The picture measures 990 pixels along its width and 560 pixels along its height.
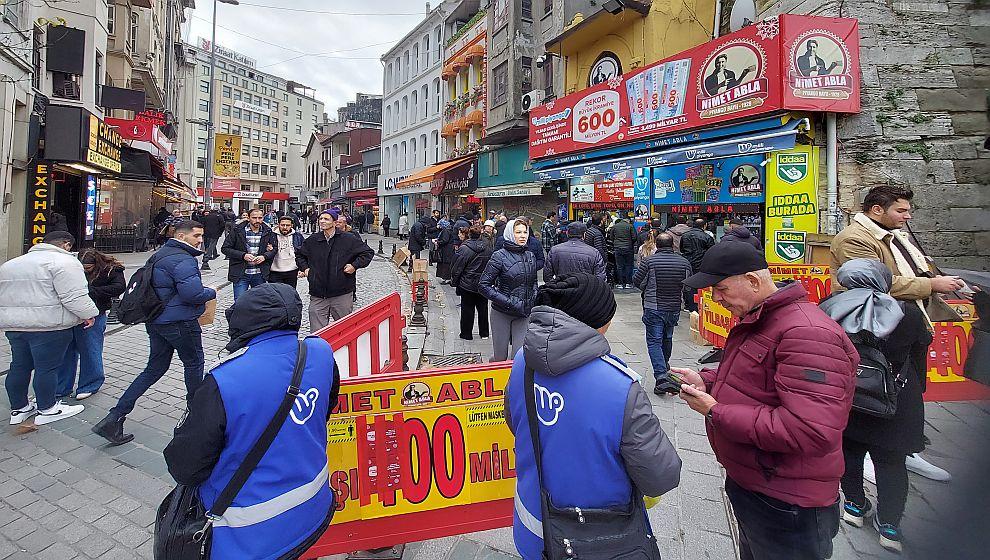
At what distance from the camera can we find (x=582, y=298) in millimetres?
2035

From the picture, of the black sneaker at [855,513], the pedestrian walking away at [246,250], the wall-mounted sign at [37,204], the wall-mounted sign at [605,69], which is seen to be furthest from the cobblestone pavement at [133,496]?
the wall-mounted sign at [605,69]

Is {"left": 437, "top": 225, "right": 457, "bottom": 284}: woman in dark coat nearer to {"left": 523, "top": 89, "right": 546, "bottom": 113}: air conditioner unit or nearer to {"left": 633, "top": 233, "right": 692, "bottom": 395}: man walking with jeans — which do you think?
{"left": 633, "top": 233, "right": 692, "bottom": 395}: man walking with jeans

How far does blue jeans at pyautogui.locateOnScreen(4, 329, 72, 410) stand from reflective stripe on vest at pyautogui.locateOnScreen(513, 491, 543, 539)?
4756 millimetres

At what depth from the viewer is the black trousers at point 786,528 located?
2.06 metres

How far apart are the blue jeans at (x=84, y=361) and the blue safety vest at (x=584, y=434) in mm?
5461

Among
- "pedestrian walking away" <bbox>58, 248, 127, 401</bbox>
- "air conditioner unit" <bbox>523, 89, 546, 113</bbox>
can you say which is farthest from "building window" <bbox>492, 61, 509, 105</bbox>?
"pedestrian walking away" <bbox>58, 248, 127, 401</bbox>

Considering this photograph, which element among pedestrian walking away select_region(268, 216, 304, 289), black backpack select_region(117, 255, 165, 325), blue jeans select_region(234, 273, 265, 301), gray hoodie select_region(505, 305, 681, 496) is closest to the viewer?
gray hoodie select_region(505, 305, 681, 496)

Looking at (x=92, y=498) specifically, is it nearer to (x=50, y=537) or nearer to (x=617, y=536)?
(x=50, y=537)

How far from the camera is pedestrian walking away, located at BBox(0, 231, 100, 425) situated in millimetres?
4379

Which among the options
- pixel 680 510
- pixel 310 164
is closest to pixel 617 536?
pixel 680 510

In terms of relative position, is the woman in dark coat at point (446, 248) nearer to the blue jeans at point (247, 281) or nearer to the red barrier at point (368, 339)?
the blue jeans at point (247, 281)

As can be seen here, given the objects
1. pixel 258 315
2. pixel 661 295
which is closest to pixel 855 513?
pixel 661 295

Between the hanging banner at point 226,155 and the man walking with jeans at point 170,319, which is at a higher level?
the hanging banner at point 226,155

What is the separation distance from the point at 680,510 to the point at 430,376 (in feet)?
6.43
